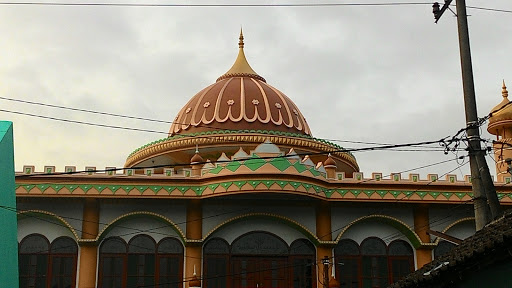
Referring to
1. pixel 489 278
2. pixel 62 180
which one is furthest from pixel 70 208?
pixel 489 278

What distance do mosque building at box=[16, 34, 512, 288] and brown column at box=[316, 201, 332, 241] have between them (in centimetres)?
3

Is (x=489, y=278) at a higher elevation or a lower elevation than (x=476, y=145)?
lower

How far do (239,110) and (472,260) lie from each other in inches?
779

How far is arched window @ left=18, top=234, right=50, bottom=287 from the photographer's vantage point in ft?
70.3

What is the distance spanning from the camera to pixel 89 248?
856 inches

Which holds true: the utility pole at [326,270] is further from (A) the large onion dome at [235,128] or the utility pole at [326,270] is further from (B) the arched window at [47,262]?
(B) the arched window at [47,262]

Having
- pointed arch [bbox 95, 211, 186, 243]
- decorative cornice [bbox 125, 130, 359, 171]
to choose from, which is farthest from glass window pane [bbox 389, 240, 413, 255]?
pointed arch [bbox 95, 211, 186, 243]

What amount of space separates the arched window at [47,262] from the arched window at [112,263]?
868mm

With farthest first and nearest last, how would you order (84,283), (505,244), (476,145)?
(84,283) < (476,145) < (505,244)

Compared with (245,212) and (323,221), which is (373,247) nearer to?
(323,221)

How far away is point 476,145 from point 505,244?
4.28m

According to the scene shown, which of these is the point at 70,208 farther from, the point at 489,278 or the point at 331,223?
the point at 489,278

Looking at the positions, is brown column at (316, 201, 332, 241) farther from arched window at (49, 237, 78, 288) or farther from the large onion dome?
arched window at (49, 237, 78, 288)

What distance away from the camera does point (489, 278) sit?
27.8 ft
